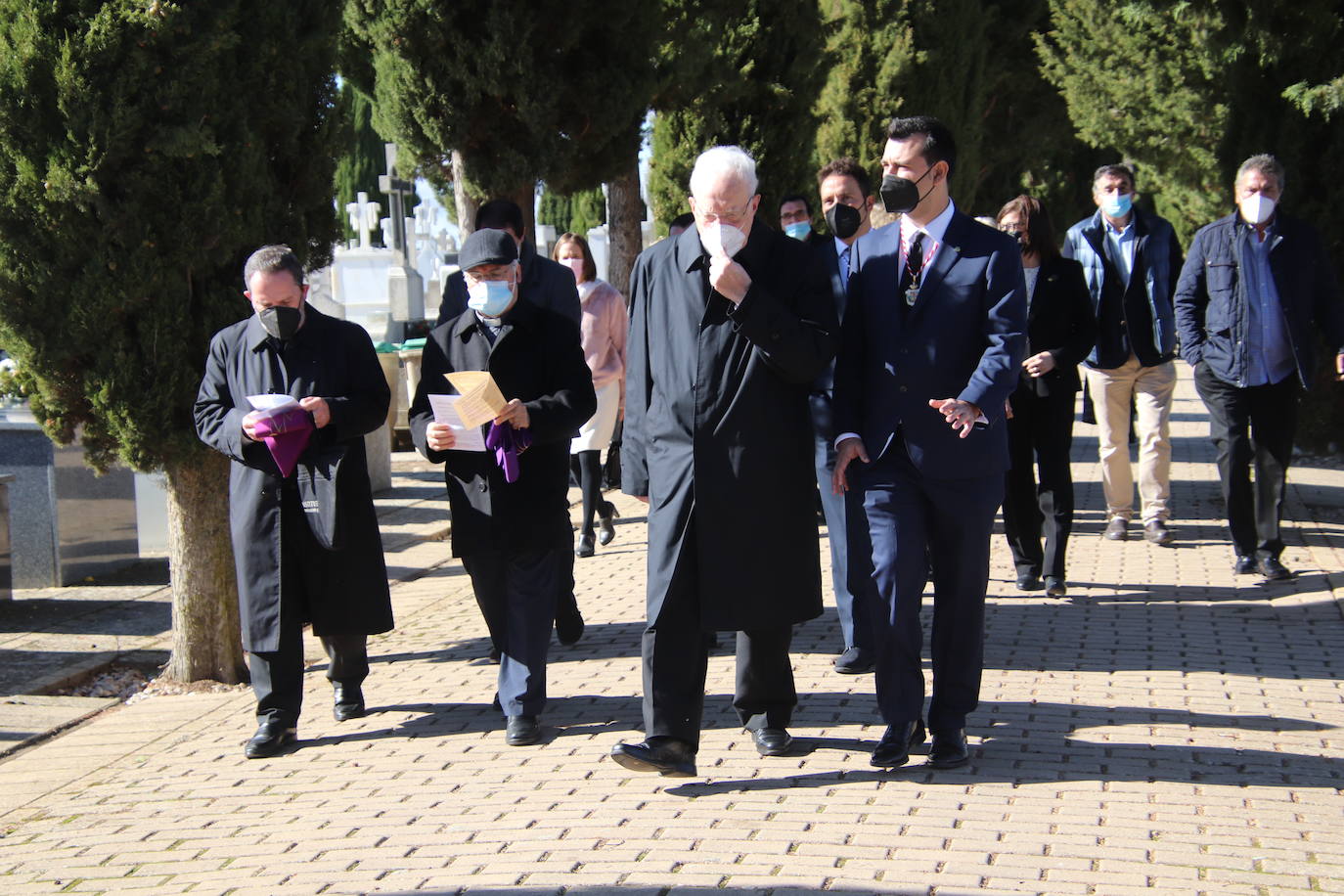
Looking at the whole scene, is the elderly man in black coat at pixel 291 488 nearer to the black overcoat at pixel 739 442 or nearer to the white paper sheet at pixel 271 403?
the white paper sheet at pixel 271 403

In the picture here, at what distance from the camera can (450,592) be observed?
354 inches

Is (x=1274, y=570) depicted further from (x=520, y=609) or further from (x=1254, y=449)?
(x=520, y=609)

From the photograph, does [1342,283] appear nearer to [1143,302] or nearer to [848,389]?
[1143,302]

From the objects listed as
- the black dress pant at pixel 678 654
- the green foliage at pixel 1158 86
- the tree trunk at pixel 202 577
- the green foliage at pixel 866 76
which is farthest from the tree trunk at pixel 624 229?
the black dress pant at pixel 678 654

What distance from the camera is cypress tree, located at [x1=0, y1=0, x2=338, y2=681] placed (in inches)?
246

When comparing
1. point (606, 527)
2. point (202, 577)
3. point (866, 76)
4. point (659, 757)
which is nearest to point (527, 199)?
point (606, 527)

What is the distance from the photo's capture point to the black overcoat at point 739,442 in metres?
4.97

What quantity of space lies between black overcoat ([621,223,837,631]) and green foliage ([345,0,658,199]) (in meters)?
5.76

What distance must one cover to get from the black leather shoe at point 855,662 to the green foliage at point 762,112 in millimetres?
9263

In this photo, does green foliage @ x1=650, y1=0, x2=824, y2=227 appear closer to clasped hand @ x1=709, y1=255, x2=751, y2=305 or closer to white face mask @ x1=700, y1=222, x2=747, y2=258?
white face mask @ x1=700, y1=222, x2=747, y2=258

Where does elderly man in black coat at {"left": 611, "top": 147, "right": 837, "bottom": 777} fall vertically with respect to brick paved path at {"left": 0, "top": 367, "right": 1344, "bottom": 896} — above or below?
above

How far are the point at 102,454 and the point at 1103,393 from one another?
6110 mm

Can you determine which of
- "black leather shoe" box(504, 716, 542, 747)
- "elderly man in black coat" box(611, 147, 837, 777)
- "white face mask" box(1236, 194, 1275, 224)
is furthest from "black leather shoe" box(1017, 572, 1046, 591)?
"black leather shoe" box(504, 716, 542, 747)

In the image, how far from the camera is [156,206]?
657 cm
